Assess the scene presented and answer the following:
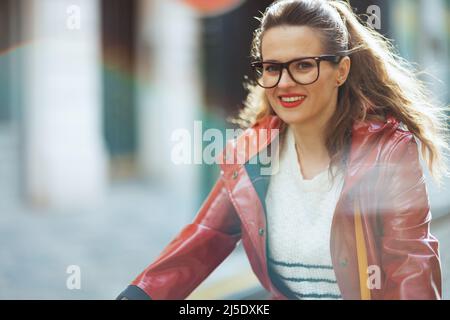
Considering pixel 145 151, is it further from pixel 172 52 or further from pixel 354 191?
pixel 354 191

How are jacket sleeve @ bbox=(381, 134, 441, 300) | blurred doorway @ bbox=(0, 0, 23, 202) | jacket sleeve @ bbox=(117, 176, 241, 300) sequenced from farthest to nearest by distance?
blurred doorway @ bbox=(0, 0, 23, 202), jacket sleeve @ bbox=(117, 176, 241, 300), jacket sleeve @ bbox=(381, 134, 441, 300)

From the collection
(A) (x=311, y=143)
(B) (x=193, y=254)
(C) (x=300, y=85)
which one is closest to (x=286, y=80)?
(C) (x=300, y=85)

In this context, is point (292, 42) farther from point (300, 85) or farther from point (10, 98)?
point (10, 98)

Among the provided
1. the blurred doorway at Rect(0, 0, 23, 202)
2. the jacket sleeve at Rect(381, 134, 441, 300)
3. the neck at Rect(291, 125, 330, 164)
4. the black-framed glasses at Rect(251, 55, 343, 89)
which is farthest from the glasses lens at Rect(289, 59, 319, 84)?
the blurred doorway at Rect(0, 0, 23, 202)

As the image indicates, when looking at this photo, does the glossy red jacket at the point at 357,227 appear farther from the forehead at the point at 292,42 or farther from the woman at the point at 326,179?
the forehead at the point at 292,42

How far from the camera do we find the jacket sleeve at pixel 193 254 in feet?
5.29

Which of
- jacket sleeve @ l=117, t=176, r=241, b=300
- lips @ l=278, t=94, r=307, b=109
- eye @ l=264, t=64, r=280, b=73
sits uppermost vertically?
eye @ l=264, t=64, r=280, b=73

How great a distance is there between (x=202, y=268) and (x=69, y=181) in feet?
11.6

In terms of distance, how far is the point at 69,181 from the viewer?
5.00 m

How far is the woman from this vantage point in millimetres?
1410

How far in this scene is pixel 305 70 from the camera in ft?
4.95

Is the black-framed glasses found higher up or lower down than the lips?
higher up

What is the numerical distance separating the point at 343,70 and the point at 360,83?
0.05 m

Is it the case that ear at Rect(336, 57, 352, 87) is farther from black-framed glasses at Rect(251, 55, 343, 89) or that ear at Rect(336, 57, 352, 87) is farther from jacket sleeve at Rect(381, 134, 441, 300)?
jacket sleeve at Rect(381, 134, 441, 300)
